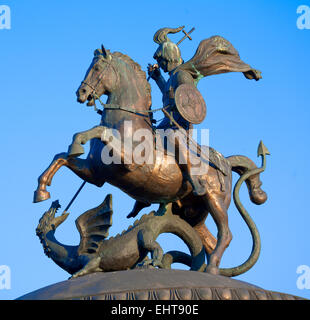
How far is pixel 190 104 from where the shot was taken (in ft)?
33.4

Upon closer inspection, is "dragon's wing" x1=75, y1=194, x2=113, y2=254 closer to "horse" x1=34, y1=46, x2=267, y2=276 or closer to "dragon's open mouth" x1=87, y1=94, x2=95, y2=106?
"horse" x1=34, y1=46, x2=267, y2=276

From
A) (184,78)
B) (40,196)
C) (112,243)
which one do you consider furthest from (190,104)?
(40,196)

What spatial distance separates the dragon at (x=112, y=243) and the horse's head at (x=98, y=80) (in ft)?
4.42

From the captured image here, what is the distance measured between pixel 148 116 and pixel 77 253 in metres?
1.96

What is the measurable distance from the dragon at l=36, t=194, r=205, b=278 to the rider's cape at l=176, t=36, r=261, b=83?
1.92 meters

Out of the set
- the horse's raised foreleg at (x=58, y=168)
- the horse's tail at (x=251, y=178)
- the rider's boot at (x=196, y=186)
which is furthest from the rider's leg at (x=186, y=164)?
the horse's raised foreleg at (x=58, y=168)

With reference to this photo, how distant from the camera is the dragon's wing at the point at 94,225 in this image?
9789 mm

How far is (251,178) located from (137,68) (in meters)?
2.10

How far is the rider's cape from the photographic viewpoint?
10789mm

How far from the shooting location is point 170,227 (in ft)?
33.3

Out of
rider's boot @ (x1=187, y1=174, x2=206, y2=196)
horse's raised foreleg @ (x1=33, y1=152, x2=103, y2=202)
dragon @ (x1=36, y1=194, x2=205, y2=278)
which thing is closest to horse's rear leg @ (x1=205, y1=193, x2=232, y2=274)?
rider's boot @ (x1=187, y1=174, x2=206, y2=196)

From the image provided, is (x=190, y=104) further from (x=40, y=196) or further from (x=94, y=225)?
(x=40, y=196)
